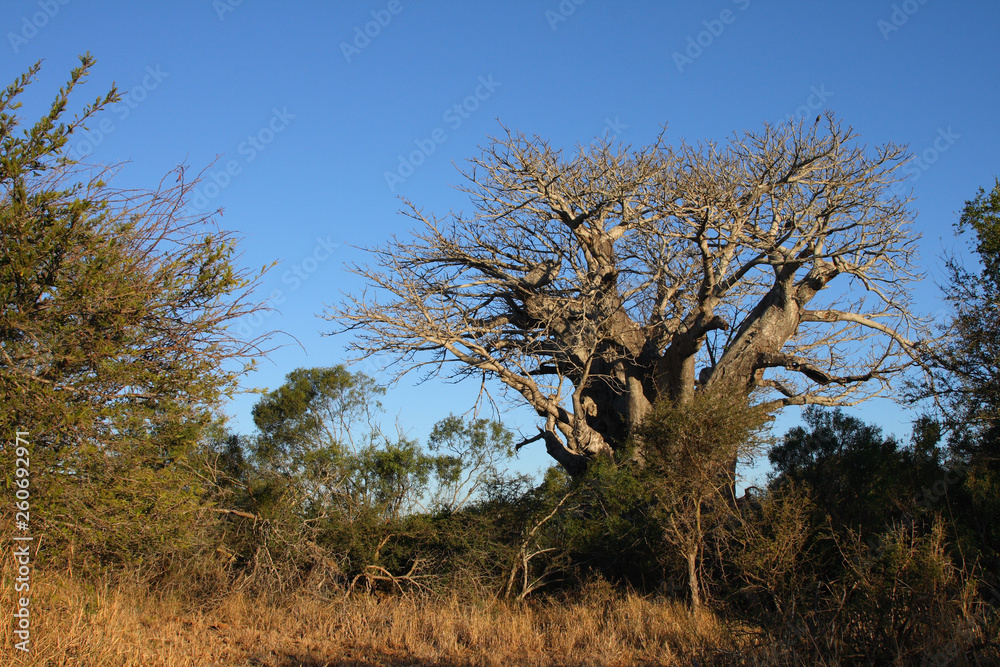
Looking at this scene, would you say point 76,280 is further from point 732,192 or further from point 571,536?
point 732,192

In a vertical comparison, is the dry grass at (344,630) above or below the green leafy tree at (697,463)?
below

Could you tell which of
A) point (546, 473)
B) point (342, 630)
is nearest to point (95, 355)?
point (342, 630)

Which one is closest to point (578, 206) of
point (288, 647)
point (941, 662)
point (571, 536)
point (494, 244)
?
point (494, 244)

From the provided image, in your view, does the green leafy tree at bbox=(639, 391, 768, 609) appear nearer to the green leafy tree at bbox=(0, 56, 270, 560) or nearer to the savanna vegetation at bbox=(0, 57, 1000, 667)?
the savanna vegetation at bbox=(0, 57, 1000, 667)

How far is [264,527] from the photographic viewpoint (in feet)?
31.6

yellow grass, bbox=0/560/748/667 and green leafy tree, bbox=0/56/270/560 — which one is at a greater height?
green leafy tree, bbox=0/56/270/560

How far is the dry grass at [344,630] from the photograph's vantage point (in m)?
5.20

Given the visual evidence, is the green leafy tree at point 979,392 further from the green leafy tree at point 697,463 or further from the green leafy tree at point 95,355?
the green leafy tree at point 95,355

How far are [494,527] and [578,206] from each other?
479 cm

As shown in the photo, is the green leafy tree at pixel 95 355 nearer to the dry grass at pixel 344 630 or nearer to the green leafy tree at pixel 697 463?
the dry grass at pixel 344 630

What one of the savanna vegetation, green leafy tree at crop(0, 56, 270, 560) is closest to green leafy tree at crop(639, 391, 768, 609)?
the savanna vegetation

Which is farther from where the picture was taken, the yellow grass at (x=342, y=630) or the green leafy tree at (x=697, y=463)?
the green leafy tree at (x=697, y=463)

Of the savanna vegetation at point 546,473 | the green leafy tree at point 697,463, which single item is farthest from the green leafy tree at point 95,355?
the green leafy tree at point 697,463

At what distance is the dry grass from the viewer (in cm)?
520
